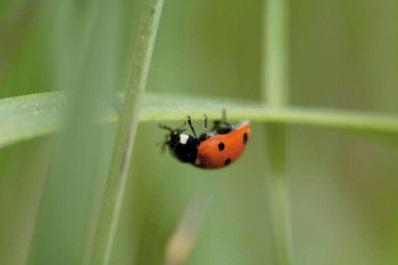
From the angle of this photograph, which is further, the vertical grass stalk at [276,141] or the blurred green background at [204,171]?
the vertical grass stalk at [276,141]

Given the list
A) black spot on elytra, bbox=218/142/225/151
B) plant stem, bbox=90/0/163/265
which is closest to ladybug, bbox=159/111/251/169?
black spot on elytra, bbox=218/142/225/151

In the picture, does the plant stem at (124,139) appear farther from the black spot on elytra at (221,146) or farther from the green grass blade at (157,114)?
the black spot on elytra at (221,146)

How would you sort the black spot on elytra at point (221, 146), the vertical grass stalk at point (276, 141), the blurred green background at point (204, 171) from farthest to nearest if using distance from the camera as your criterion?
1. the black spot on elytra at point (221, 146)
2. the vertical grass stalk at point (276, 141)
3. the blurred green background at point (204, 171)

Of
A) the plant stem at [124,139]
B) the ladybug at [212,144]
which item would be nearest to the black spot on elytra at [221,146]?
the ladybug at [212,144]

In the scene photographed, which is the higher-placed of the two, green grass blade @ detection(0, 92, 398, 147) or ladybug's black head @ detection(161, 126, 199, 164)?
green grass blade @ detection(0, 92, 398, 147)

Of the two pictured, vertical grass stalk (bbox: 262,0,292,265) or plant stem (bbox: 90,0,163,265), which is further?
vertical grass stalk (bbox: 262,0,292,265)

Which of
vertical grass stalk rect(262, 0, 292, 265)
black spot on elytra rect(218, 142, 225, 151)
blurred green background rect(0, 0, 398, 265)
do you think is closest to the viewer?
blurred green background rect(0, 0, 398, 265)

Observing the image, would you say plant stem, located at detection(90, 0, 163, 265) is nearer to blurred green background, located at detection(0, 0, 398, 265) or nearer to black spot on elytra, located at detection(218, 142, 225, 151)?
blurred green background, located at detection(0, 0, 398, 265)

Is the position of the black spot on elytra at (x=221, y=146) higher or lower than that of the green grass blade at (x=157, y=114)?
lower
